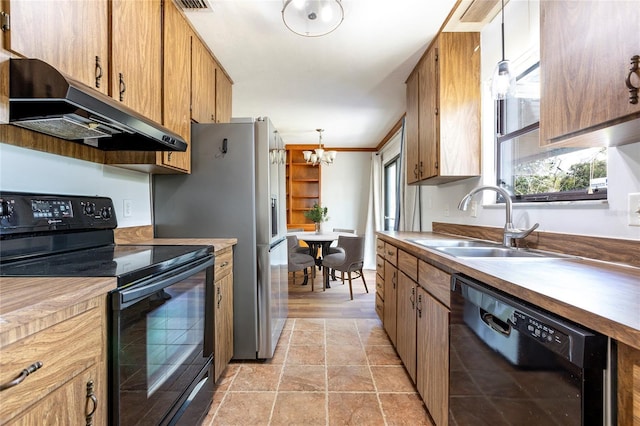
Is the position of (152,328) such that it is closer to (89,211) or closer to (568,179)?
(89,211)

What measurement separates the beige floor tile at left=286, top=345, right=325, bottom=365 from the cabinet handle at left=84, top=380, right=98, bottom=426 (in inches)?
60.9

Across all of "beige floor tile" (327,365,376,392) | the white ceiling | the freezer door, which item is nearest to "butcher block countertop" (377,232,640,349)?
"beige floor tile" (327,365,376,392)

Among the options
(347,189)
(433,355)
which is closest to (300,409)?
(433,355)

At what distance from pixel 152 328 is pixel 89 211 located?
80cm

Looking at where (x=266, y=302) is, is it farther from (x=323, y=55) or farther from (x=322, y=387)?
(x=323, y=55)

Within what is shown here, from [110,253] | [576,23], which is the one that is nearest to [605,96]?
[576,23]

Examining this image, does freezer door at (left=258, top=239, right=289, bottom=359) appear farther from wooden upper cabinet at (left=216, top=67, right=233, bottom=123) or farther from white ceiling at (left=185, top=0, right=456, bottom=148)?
white ceiling at (left=185, top=0, right=456, bottom=148)

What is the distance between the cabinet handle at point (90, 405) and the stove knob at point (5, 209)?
763mm

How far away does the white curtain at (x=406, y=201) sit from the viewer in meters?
3.69

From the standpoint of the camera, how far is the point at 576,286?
783 mm

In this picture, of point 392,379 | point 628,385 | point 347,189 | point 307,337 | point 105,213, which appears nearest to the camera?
point 628,385

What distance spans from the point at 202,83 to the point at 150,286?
1.86m

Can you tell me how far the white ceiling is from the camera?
1909mm

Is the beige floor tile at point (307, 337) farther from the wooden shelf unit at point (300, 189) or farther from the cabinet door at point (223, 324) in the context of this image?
the wooden shelf unit at point (300, 189)
